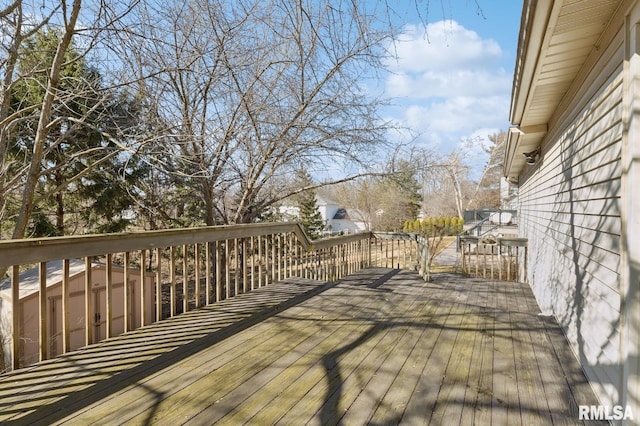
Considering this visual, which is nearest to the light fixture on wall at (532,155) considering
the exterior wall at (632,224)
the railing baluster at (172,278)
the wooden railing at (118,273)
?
the wooden railing at (118,273)

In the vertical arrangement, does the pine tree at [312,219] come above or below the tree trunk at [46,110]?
below

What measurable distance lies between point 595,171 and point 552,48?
0.93 meters

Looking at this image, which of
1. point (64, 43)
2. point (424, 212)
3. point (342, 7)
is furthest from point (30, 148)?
point (424, 212)

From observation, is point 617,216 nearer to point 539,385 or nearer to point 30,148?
point 539,385

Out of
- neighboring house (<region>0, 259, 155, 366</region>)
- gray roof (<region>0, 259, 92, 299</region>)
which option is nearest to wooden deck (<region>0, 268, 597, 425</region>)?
neighboring house (<region>0, 259, 155, 366</region>)

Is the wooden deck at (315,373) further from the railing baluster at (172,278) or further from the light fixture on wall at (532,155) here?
the light fixture on wall at (532,155)

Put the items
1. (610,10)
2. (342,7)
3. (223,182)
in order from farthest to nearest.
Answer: (223,182) < (342,7) < (610,10)

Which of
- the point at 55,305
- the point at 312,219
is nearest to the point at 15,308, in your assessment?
the point at 55,305

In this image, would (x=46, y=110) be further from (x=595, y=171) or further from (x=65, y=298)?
(x=595, y=171)

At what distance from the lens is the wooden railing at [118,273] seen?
2.40m

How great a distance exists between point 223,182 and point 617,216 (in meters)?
6.95

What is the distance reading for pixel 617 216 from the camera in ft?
6.30
